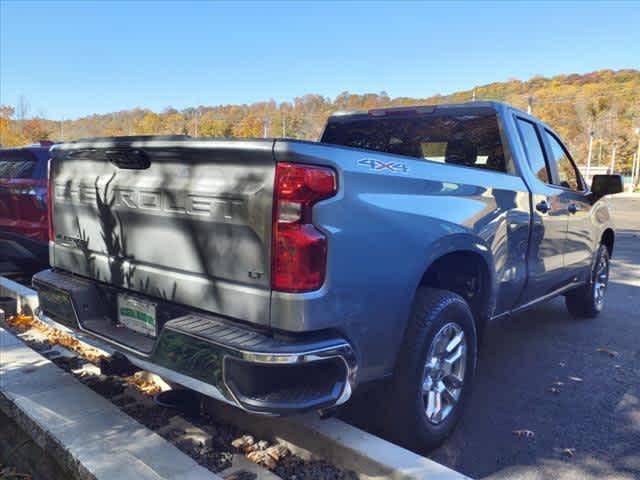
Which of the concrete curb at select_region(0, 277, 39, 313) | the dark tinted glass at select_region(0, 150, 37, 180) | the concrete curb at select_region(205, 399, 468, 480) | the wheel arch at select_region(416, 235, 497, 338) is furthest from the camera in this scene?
the dark tinted glass at select_region(0, 150, 37, 180)

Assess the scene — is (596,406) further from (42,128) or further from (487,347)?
(42,128)

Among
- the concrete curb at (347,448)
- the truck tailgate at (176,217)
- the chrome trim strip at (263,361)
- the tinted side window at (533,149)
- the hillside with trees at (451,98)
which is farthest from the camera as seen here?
the hillside with trees at (451,98)

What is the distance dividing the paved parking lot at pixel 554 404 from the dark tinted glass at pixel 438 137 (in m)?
1.62

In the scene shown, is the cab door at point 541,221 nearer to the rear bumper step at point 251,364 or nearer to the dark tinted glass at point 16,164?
the rear bumper step at point 251,364

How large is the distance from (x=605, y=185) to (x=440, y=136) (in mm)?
2114

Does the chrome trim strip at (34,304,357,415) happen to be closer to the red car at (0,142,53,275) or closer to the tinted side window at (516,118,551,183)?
the tinted side window at (516,118,551,183)

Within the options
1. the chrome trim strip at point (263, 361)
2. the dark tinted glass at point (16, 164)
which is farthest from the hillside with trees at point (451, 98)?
the chrome trim strip at point (263, 361)

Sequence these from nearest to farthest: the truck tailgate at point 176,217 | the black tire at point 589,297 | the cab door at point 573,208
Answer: the truck tailgate at point 176,217
the cab door at point 573,208
the black tire at point 589,297

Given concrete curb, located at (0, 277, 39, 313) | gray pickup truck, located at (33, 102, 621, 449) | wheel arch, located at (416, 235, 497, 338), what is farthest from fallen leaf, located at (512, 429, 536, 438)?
concrete curb, located at (0, 277, 39, 313)

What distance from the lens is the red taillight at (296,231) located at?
2.09m

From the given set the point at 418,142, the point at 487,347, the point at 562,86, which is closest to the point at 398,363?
the point at 418,142

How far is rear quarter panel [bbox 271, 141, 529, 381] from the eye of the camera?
6.98ft

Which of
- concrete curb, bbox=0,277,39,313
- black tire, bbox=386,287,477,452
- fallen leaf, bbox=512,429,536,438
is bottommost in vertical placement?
fallen leaf, bbox=512,429,536,438

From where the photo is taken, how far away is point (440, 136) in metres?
4.07
